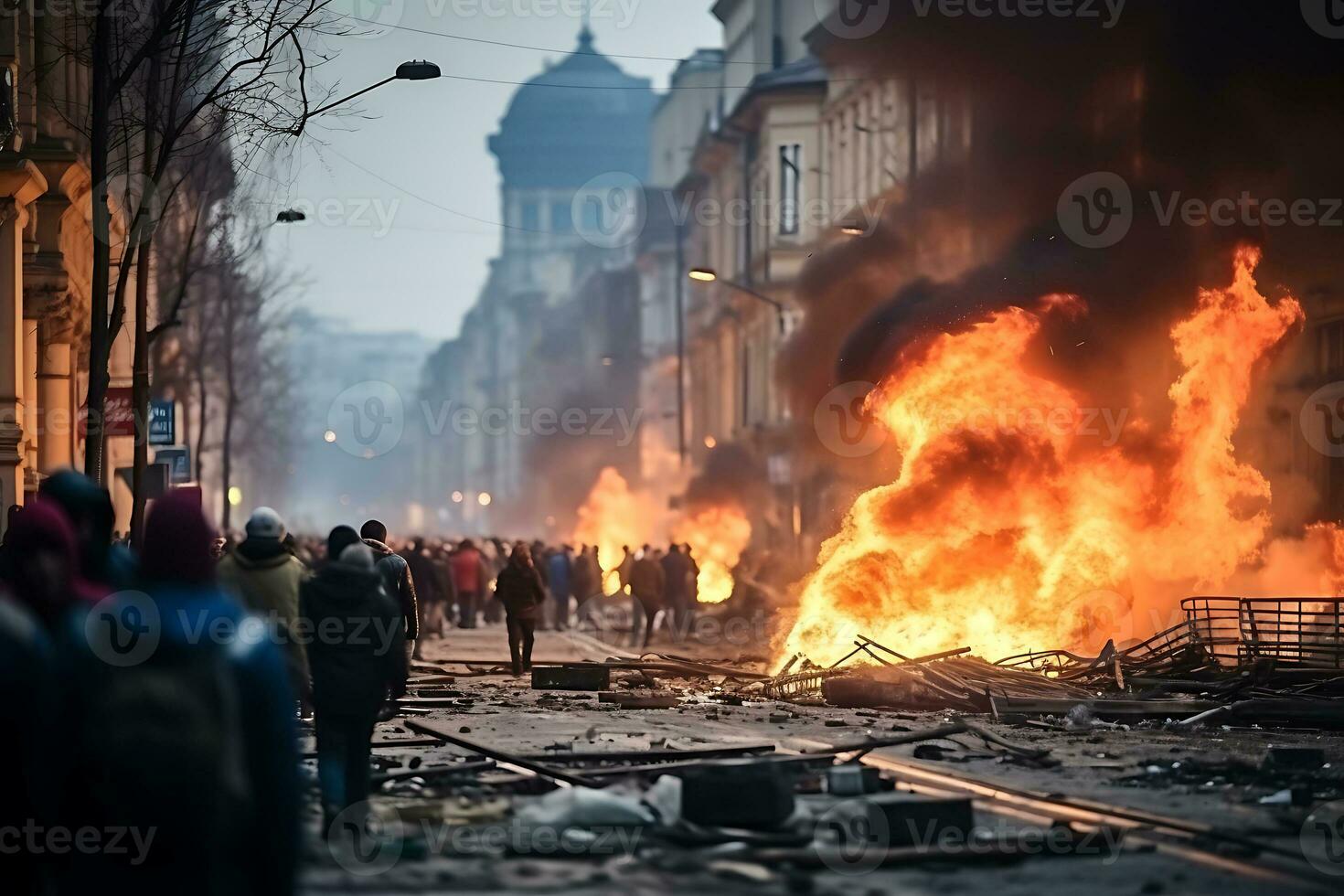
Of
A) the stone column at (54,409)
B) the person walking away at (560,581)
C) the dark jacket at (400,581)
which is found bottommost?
the person walking away at (560,581)

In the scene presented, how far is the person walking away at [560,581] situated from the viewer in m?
40.8

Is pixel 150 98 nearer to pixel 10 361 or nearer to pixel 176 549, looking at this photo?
pixel 10 361

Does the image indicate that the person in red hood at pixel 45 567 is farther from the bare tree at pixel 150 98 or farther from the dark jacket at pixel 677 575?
the dark jacket at pixel 677 575

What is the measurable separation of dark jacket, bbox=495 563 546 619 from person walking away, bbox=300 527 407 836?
14449 mm

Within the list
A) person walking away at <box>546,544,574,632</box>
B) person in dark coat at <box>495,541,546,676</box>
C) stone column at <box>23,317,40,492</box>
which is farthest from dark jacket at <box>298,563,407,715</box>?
person walking away at <box>546,544,574,632</box>

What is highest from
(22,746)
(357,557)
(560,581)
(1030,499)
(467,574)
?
(1030,499)

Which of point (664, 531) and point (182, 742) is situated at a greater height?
point (664, 531)

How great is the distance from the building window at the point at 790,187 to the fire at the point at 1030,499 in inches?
1429

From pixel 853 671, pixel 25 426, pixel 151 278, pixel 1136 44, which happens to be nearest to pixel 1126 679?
pixel 853 671

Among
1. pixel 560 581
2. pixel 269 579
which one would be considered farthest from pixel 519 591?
pixel 560 581

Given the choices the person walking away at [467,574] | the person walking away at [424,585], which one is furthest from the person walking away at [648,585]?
the person walking away at [467,574]

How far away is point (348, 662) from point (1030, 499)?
1417 cm

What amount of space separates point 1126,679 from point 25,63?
1565 centimetres

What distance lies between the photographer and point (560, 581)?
134ft
